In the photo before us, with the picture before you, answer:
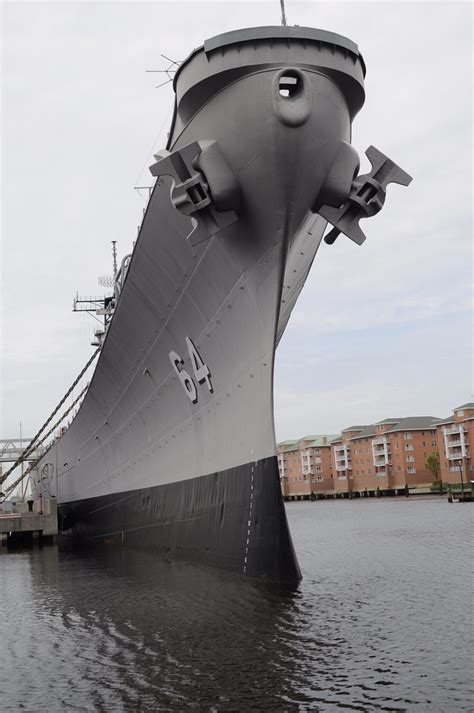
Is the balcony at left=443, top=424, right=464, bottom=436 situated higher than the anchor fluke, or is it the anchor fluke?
the anchor fluke

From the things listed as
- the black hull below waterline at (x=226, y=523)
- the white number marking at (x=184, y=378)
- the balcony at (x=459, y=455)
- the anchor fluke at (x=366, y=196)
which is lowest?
the black hull below waterline at (x=226, y=523)

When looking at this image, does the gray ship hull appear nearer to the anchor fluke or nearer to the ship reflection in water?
the anchor fluke

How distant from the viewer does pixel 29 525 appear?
21453mm

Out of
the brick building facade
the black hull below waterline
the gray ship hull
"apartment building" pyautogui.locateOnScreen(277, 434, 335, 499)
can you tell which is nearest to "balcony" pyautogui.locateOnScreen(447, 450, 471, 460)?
the brick building facade

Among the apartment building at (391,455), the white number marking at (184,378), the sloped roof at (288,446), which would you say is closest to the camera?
the white number marking at (184,378)

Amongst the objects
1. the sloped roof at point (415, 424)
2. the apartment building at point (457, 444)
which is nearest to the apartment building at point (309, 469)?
the sloped roof at point (415, 424)

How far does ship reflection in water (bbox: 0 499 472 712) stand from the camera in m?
4.47

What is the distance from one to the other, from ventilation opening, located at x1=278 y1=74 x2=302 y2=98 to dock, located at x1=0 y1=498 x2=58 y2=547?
1675 cm

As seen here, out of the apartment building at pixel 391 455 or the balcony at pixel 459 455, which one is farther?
the apartment building at pixel 391 455

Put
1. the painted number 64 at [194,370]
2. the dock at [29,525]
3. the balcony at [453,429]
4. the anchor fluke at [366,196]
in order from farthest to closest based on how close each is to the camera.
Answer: the balcony at [453,429], the dock at [29,525], the painted number 64 at [194,370], the anchor fluke at [366,196]

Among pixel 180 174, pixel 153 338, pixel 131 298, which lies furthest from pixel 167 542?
pixel 180 174

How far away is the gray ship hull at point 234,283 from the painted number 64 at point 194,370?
0.04 m

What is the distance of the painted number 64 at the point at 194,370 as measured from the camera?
10.6 meters

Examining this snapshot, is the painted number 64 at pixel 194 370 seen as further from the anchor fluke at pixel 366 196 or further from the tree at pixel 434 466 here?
the tree at pixel 434 466
